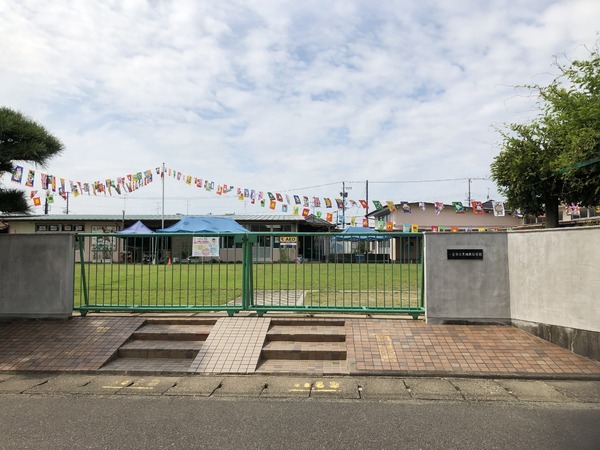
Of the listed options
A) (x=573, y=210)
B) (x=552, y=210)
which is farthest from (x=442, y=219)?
(x=552, y=210)

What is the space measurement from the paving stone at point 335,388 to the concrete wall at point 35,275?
4.70m

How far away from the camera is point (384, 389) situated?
497 centimetres

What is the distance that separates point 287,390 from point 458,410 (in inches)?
73.0

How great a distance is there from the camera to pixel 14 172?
7043 mm

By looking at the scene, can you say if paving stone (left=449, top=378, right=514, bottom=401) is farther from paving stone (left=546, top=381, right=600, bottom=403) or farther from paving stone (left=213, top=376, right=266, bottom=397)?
paving stone (left=213, top=376, right=266, bottom=397)

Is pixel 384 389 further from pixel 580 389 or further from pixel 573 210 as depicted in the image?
pixel 573 210

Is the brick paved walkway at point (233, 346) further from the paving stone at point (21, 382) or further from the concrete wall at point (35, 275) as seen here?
the concrete wall at point (35, 275)

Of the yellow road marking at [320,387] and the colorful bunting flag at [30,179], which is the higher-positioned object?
the colorful bunting flag at [30,179]

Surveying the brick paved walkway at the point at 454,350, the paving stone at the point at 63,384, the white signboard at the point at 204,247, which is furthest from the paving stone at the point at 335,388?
the white signboard at the point at 204,247

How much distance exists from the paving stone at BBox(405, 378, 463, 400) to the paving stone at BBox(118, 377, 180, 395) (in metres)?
2.87

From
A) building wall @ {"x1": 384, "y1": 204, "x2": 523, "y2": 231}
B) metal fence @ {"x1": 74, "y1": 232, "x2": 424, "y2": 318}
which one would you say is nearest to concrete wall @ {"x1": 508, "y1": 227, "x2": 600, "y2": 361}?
metal fence @ {"x1": 74, "y1": 232, "x2": 424, "y2": 318}

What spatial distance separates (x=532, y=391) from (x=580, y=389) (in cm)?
57

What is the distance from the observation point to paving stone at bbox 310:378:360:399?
15.7ft

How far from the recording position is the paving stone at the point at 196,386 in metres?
4.91
